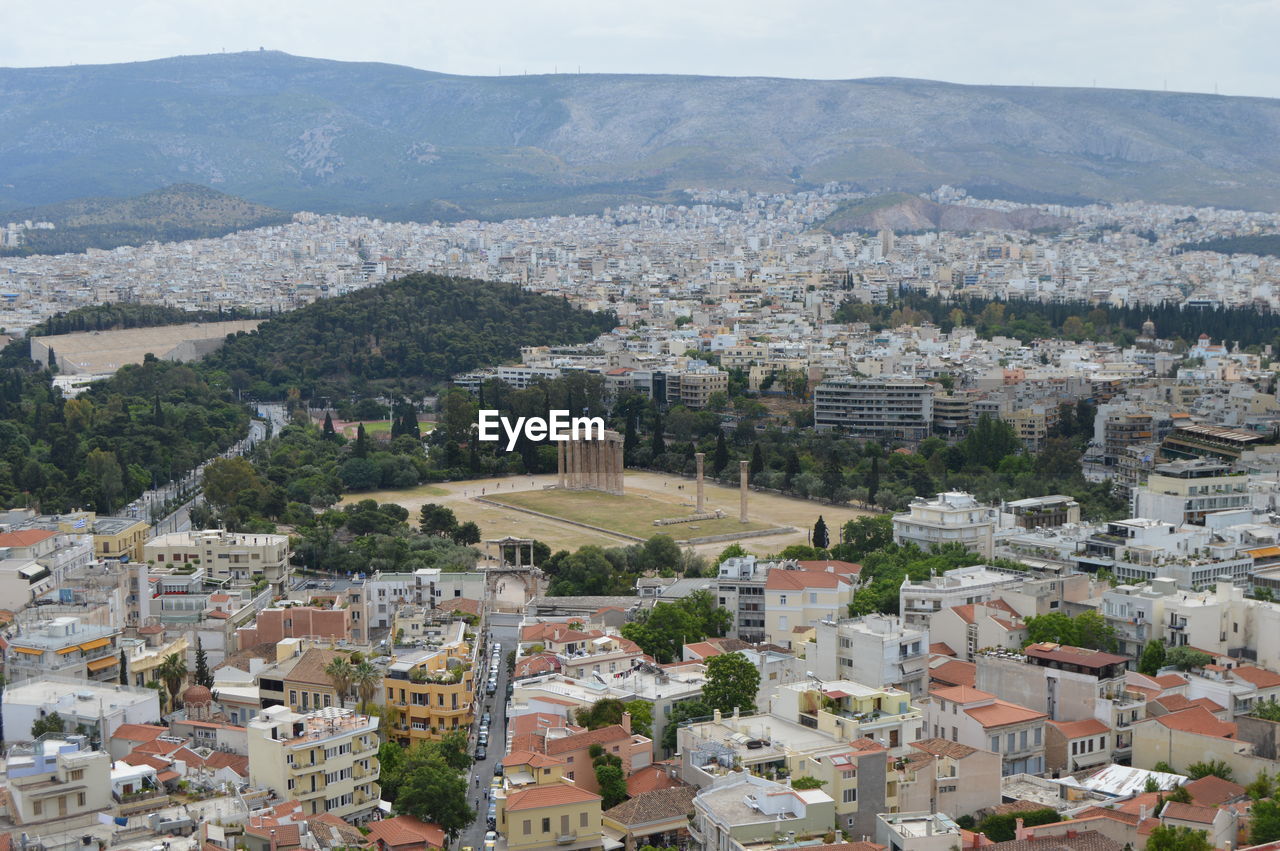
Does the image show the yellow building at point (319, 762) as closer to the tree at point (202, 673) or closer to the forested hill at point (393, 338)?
the tree at point (202, 673)

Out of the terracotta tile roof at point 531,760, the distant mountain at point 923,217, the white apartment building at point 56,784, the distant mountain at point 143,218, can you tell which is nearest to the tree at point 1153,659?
the terracotta tile roof at point 531,760

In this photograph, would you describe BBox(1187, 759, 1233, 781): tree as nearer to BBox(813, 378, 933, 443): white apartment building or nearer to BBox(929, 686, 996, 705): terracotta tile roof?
BBox(929, 686, 996, 705): terracotta tile roof

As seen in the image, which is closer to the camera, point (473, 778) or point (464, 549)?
point (473, 778)

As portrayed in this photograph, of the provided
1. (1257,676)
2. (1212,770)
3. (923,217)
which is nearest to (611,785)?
(1212,770)

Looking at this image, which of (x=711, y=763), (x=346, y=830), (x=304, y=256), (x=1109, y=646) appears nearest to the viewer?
(x=346, y=830)

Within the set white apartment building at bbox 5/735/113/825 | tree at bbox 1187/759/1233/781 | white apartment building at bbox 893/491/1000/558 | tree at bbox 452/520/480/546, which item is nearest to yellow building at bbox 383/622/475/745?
white apartment building at bbox 5/735/113/825

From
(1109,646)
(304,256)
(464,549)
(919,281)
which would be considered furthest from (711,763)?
(304,256)

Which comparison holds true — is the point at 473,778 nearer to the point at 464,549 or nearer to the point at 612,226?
the point at 464,549

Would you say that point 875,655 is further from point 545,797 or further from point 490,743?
point 545,797
